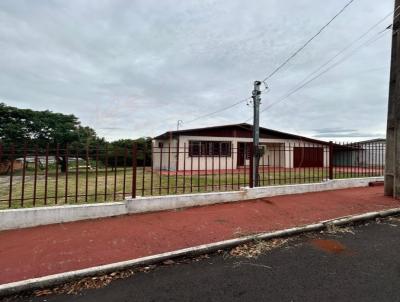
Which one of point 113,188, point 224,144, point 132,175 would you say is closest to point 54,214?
point 132,175

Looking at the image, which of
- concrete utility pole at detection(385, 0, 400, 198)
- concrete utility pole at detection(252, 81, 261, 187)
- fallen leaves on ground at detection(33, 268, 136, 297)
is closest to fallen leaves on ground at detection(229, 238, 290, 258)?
fallen leaves on ground at detection(33, 268, 136, 297)

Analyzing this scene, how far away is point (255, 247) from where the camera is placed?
4598 mm

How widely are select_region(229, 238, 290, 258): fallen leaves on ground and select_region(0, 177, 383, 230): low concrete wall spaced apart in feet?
8.51

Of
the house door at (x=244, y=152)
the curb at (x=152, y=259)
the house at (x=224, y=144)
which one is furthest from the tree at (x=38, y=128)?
the curb at (x=152, y=259)

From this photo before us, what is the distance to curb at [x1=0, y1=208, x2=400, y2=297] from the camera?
10.9 ft

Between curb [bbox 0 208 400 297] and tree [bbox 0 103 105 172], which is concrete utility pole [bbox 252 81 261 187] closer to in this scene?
curb [bbox 0 208 400 297]

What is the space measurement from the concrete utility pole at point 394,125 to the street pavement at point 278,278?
4.41 metres

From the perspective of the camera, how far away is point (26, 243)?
468 cm

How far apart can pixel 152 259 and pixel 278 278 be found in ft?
5.75

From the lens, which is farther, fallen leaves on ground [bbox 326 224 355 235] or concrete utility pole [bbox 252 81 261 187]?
concrete utility pole [bbox 252 81 261 187]

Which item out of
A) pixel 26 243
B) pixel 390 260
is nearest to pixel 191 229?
pixel 26 243

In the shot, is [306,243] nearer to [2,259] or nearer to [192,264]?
[192,264]

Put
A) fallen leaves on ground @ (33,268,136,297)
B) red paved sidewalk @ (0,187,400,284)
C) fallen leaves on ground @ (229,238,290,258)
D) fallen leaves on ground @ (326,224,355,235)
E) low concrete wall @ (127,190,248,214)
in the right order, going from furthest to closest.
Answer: low concrete wall @ (127,190,248,214) → fallen leaves on ground @ (326,224,355,235) → fallen leaves on ground @ (229,238,290,258) → red paved sidewalk @ (0,187,400,284) → fallen leaves on ground @ (33,268,136,297)

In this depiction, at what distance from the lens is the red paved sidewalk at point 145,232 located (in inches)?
157
